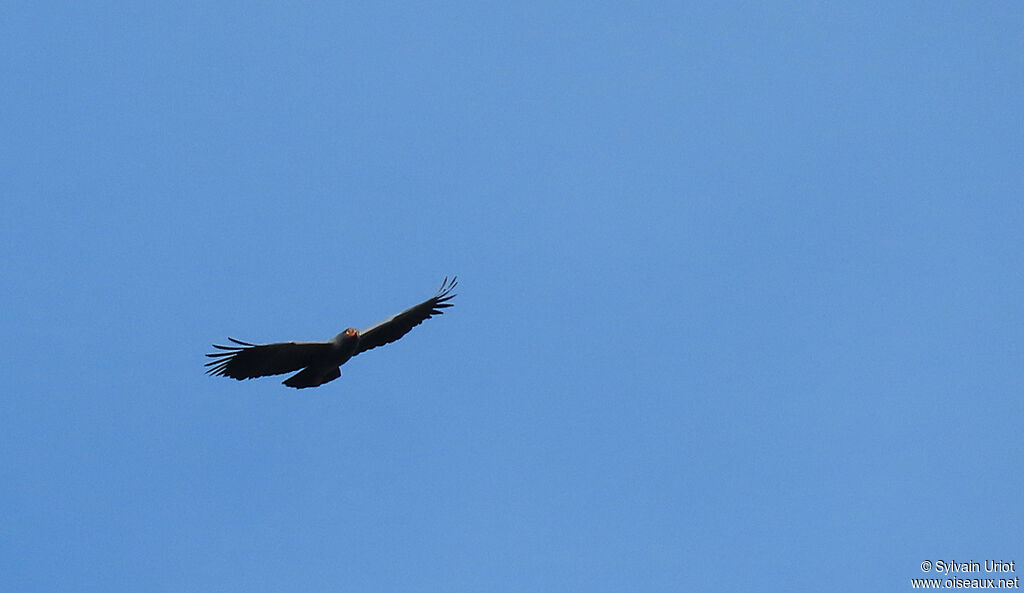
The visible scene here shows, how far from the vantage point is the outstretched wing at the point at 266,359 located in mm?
25391

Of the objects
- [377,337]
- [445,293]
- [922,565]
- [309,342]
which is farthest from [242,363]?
[922,565]

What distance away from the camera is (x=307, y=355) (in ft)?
87.3

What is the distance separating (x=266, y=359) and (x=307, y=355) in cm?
100

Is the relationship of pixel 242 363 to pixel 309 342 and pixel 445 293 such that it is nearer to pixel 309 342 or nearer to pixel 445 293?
pixel 309 342

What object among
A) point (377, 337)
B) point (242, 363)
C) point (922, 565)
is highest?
point (377, 337)

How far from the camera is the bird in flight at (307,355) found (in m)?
25.5

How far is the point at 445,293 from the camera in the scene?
30031mm

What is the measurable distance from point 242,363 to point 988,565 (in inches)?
630

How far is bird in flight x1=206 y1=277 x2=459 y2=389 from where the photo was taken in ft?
83.7

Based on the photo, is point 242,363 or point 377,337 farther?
point 377,337

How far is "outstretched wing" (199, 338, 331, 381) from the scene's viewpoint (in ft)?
83.3

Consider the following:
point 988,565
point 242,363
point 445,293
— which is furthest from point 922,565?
point 242,363

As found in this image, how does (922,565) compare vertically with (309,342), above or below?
below

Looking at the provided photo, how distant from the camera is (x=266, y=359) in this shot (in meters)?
26.0
